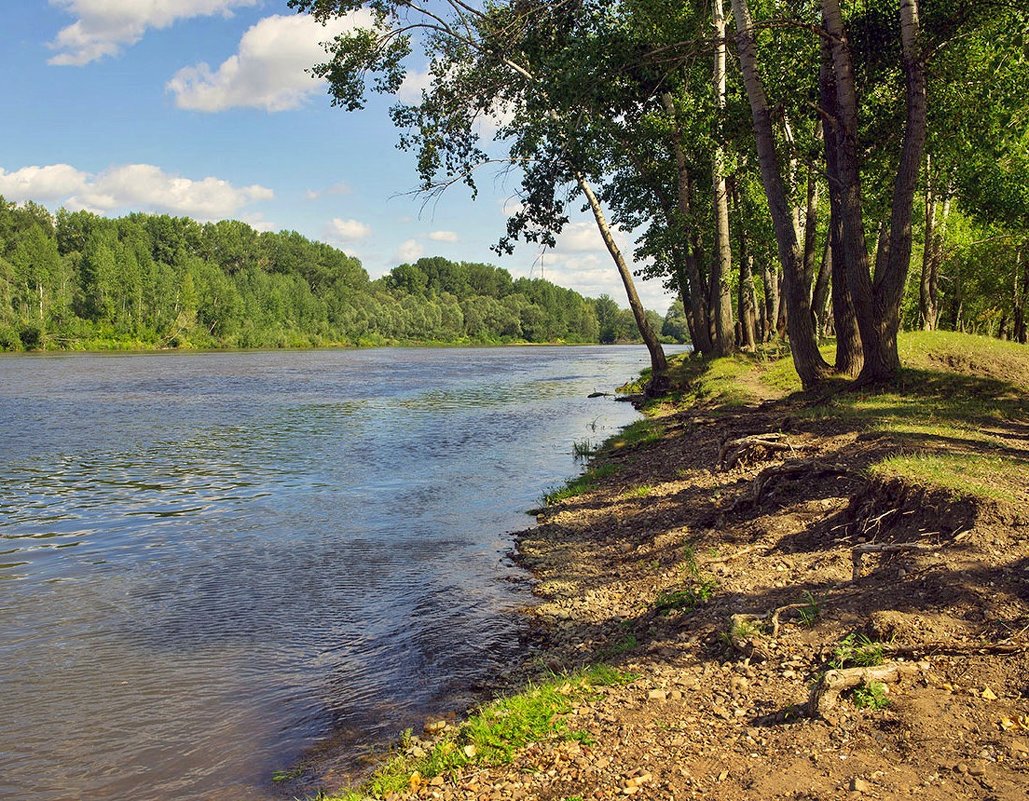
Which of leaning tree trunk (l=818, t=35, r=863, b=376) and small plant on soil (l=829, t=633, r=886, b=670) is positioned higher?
leaning tree trunk (l=818, t=35, r=863, b=376)

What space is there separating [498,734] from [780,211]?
534 inches

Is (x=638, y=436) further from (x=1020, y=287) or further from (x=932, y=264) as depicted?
(x=1020, y=287)

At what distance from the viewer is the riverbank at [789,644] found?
4836 mm

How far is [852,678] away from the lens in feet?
17.7

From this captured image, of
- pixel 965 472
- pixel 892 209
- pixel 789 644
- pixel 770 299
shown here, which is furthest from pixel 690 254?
pixel 789 644

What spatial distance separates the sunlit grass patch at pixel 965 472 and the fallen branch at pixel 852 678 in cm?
270

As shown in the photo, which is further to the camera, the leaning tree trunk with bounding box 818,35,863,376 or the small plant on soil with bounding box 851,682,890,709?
the leaning tree trunk with bounding box 818,35,863,376

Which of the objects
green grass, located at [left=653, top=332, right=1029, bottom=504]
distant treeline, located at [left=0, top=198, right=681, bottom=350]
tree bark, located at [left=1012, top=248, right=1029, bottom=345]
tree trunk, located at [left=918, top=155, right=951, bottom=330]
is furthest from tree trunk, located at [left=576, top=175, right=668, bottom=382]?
distant treeline, located at [left=0, top=198, right=681, bottom=350]

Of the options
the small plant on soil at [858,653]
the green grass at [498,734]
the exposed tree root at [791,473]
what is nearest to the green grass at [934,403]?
the exposed tree root at [791,473]

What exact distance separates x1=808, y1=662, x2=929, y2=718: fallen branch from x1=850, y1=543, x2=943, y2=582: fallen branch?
1.70 meters

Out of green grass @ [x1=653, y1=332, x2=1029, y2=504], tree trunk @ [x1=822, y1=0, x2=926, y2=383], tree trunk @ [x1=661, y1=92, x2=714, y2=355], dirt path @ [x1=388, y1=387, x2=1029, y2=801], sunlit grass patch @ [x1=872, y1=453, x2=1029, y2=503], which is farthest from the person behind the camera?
tree trunk @ [x1=661, y1=92, x2=714, y2=355]

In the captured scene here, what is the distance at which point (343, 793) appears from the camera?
18.4 ft

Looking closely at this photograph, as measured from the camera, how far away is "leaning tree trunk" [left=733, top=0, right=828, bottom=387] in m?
16.0

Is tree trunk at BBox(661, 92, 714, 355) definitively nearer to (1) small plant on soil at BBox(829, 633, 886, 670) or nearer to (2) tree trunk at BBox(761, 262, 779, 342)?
(2) tree trunk at BBox(761, 262, 779, 342)
